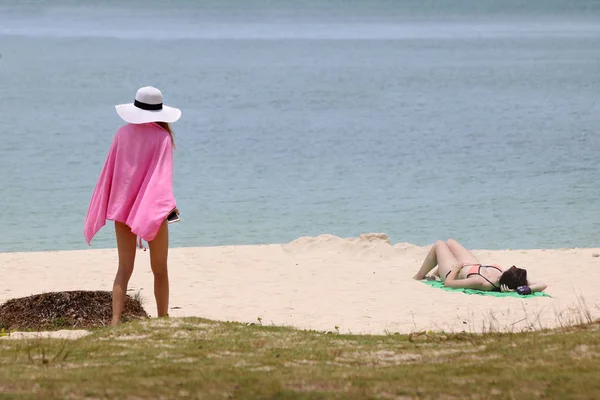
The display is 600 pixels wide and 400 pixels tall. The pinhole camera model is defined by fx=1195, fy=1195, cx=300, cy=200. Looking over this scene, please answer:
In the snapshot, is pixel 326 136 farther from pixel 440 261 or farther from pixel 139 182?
pixel 139 182

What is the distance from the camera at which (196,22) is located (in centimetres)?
14212

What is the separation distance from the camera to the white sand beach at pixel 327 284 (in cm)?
1113

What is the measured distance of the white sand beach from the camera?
11.1 meters

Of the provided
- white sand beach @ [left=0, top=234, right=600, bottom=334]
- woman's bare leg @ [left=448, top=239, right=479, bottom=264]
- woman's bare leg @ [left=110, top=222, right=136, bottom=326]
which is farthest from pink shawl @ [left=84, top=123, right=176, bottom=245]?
woman's bare leg @ [left=448, top=239, right=479, bottom=264]

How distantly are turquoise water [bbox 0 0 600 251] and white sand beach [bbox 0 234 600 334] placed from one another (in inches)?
206

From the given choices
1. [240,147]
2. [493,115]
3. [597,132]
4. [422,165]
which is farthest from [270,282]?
[493,115]

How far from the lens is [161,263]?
8305 millimetres

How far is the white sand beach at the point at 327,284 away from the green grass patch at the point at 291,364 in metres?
2.57

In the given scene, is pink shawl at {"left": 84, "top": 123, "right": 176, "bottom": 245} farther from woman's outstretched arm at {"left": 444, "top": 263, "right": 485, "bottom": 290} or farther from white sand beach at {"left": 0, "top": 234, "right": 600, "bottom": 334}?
woman's outstretched arm at {"left": 444, "top": 263, "right": 485, "bottom": 290}

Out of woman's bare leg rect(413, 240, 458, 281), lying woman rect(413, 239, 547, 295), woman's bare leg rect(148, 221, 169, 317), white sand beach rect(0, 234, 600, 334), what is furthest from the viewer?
woman's bare leg rect(413, 240, 458, 281)

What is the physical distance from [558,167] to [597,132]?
8.78 m

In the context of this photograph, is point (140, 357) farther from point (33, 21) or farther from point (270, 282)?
point (33, 21)

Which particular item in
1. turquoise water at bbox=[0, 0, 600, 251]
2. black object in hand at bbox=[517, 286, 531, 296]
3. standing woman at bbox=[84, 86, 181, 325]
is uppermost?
turquoise water at bbox=[0, 0, 600, 251]

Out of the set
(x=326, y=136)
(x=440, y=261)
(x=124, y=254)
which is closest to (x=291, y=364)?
(x=124, y=254)
